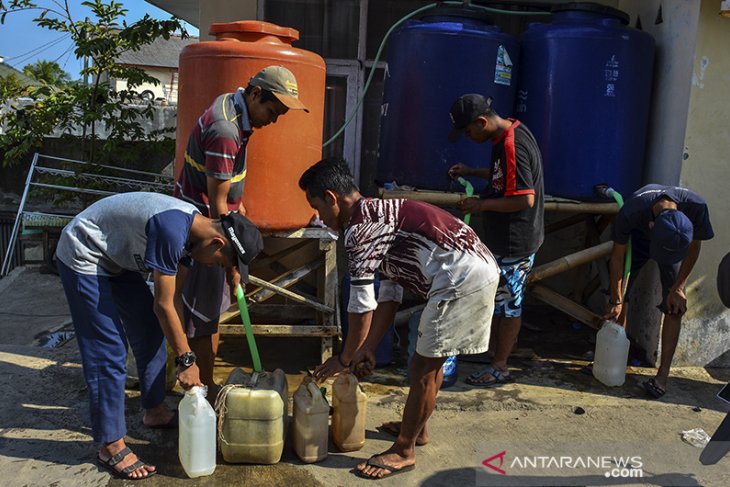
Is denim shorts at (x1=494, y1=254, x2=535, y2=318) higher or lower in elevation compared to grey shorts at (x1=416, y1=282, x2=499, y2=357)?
lower

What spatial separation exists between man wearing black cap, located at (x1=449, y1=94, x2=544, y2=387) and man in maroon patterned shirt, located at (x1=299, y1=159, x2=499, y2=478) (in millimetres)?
1107

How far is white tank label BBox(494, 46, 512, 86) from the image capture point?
15.4 ft

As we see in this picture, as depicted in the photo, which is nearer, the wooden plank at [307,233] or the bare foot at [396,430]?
A: the bare foot at [396,430]

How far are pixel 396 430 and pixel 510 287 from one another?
1221 mm

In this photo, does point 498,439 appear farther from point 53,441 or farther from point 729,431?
point 53,441

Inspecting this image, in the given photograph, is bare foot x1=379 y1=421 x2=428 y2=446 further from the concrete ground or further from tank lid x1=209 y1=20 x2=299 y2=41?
tank lid x1=209 y1=20 x2=299 y2=41

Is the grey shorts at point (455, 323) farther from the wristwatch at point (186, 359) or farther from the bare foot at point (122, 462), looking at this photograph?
the bare foot at point (122, 462)

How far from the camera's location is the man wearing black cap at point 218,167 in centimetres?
330

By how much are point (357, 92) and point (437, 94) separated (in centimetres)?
114

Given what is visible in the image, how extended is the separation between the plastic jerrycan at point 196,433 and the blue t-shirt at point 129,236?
0.61 metres

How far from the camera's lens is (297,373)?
4.43 metres

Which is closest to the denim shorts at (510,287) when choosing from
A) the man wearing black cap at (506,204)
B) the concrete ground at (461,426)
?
the man wearing black cap at (506,204)

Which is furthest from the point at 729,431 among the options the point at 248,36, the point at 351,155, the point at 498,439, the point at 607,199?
the point at 351,155

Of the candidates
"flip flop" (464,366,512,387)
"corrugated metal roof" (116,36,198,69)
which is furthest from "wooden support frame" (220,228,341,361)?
"corrugated metal roof" (116,36,198,69)
